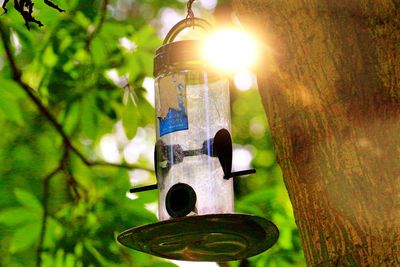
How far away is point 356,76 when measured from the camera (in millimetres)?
2811

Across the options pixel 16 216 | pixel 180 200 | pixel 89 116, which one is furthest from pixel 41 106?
pixel 180 200

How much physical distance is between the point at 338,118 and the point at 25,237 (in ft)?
10.2

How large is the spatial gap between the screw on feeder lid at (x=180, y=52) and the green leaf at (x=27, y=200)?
201 cm

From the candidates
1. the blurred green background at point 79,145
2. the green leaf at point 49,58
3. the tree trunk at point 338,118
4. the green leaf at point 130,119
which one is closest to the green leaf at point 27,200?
the blurred green background at point 79,145

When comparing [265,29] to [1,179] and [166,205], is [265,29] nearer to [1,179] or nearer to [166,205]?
[166,205]

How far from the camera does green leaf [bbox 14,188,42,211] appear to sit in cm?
551

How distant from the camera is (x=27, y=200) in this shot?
555 centimetres

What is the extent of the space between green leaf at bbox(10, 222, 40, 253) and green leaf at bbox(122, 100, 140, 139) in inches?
31.5

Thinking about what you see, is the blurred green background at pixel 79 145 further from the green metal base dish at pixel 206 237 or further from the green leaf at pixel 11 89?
the green metal base dish at pixel 206 237

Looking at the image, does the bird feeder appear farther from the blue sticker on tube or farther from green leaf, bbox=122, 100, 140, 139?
green leaf, bbox=122, 100, 140, 139

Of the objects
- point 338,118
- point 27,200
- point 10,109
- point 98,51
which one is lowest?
point 338,118

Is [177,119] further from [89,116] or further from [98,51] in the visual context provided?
[98,51]

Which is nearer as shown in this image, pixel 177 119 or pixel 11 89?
pixel 177 119

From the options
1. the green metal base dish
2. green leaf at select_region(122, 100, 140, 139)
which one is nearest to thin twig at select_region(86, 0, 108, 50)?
green leaf at select_region(122, 100, 140, 139)
